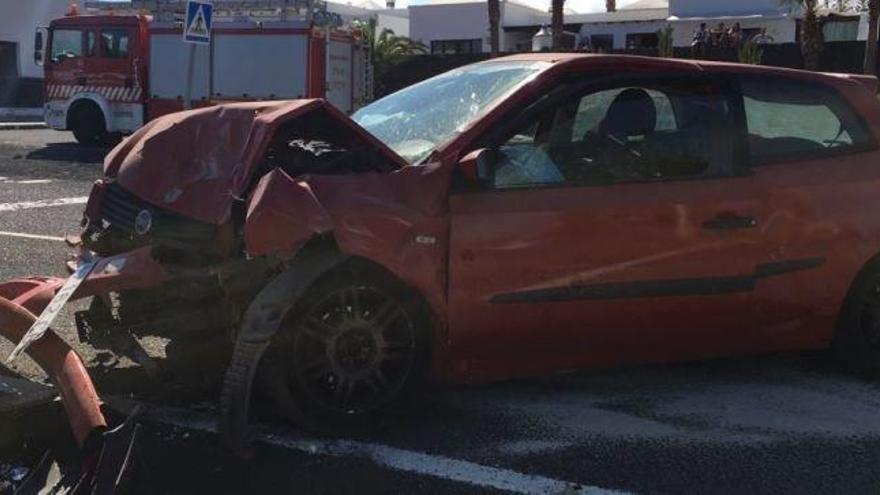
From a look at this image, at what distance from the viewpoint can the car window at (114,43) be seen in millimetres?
18734

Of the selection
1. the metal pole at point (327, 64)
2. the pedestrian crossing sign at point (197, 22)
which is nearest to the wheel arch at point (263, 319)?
the pedestrian crossing sign at point (197, 22)

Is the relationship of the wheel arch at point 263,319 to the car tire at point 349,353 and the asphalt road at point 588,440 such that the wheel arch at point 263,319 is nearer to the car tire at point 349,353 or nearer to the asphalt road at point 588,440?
the car tire at point 349,353

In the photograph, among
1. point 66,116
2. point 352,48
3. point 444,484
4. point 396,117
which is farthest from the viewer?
point 352,48

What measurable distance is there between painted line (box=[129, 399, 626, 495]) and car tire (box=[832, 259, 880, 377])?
195cm

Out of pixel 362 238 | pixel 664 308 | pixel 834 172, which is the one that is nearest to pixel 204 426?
pixel 362 238

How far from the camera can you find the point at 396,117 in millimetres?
4867

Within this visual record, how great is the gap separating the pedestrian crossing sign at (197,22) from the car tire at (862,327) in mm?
10404

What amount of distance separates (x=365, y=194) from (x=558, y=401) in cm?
151

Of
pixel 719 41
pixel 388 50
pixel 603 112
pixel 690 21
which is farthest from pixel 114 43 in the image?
pixel 690 21

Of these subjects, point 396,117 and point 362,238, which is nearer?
point 362,238

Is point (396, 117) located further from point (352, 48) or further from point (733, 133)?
point (352, 48)

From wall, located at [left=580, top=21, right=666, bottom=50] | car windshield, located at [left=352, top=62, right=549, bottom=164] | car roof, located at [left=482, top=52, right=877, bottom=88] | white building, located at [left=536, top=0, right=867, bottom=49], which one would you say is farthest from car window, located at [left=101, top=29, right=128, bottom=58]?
wall, located at [left=580, top=21, right=666, bottom=50]

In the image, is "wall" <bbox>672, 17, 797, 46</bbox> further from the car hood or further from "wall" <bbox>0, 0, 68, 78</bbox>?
the car hood

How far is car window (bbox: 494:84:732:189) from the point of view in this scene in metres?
4.24
